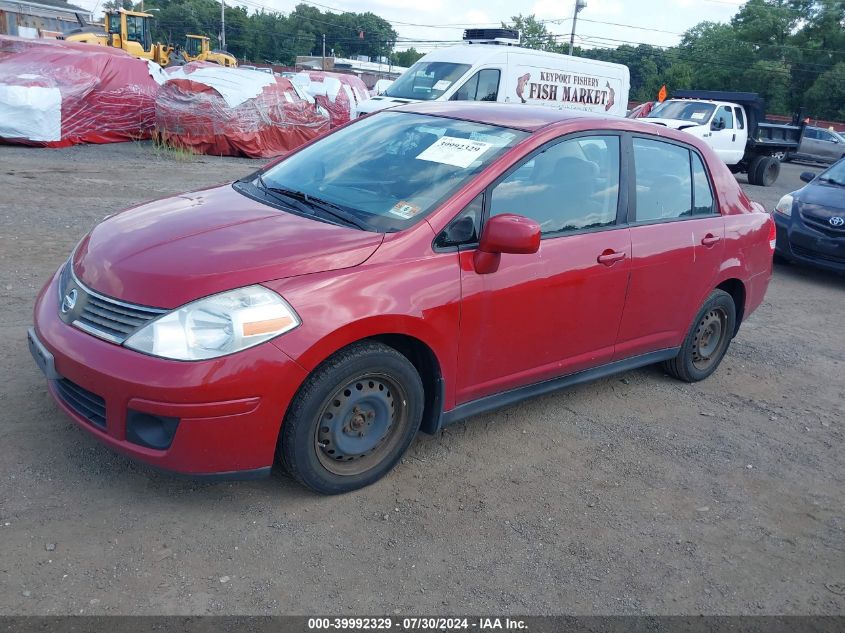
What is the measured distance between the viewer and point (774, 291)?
7977 millimetres

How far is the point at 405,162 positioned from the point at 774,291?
588 cm

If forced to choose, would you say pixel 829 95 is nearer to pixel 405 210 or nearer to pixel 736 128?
pixel 736 128

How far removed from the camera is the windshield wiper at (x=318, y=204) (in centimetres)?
335

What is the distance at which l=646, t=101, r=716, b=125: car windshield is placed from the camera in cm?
1764

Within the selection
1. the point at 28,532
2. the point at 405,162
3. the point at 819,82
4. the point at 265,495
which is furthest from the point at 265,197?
the point at 819,82

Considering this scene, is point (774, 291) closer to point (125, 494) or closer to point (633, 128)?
point (633, 128)

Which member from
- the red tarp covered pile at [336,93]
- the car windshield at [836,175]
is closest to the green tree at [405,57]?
the red tarp covered pile at [336,93]

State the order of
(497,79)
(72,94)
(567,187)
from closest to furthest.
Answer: (567,187)
(497,79)
(72,94)

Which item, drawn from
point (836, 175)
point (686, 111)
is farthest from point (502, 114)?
point (686, 111)

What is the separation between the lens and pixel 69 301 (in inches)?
121

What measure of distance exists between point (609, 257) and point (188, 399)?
2.34 metres

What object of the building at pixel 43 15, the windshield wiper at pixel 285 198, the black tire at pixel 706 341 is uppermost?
the building at pixel 43 15

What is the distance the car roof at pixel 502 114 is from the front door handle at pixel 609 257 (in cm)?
76

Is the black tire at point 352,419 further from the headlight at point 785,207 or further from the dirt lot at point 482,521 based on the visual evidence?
the headlight at point 785,207
